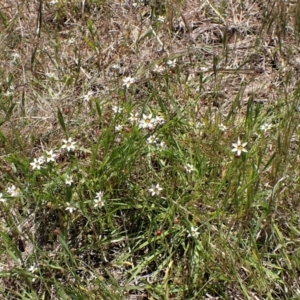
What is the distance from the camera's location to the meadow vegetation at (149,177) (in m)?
1.77

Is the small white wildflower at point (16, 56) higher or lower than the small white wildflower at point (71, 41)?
lower

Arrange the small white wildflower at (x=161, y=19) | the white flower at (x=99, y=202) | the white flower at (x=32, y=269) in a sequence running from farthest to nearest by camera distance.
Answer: the small white wildflower at (x=161, y=19) → the white flower at (x=99, y=202) → the white flower at (x=32, y=269)

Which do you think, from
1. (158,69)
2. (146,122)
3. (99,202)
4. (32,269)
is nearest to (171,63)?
(158,69)

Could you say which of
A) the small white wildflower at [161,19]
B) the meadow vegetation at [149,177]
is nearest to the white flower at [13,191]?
the meadow vegetation at [149,177]

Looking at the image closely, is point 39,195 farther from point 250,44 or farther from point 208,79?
point 250,44

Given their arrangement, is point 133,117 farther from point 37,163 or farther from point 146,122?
point 37,163

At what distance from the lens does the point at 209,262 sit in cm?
176

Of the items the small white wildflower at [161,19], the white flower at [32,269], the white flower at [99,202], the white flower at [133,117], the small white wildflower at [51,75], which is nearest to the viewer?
the white flower at [32,269]

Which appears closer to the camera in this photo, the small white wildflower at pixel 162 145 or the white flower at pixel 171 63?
the small white wildflower at pixel 162 145

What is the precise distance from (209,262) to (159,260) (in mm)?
219

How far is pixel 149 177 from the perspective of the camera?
6.65ft

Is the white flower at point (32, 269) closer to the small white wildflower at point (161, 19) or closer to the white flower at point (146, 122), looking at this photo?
the white flower at point (146, 122)

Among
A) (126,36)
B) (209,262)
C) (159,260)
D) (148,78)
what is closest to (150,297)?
(159,260)

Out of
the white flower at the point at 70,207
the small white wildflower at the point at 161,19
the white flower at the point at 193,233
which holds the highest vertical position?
the small white wildflower at the point at 161,19
